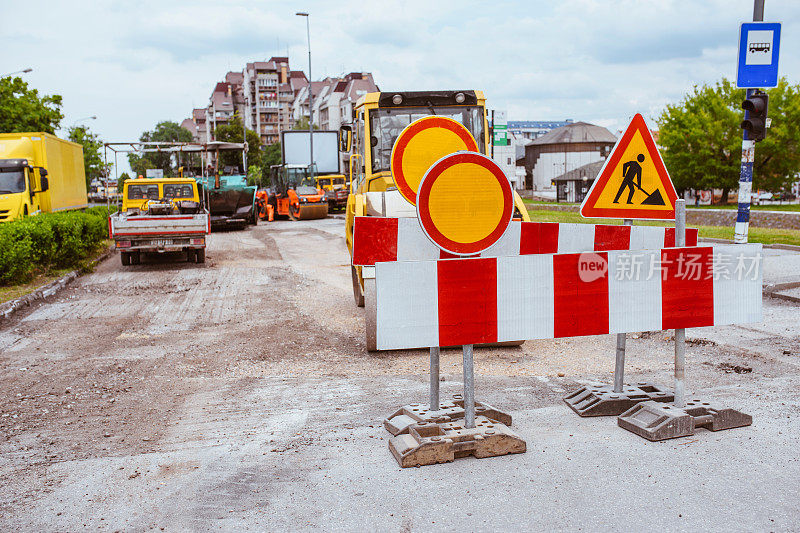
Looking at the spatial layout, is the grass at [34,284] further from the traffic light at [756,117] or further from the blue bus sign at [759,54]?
the traffic light at [756,117]

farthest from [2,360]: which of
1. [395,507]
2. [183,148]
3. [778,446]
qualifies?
[183,148]

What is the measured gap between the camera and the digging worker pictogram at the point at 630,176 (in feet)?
16.3

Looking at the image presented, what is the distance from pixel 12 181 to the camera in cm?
1997

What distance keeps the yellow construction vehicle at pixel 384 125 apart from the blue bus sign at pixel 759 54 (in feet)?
12.6

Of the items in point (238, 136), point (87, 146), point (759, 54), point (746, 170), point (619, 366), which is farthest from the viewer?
point (238, 136)

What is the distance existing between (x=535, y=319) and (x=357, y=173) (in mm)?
7302

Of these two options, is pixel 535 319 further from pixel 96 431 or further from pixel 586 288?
pixel 96 431

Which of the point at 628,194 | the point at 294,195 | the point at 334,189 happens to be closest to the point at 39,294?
the point at 628,194

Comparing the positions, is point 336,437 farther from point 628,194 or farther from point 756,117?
point 756,117

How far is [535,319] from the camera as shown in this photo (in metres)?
4.18

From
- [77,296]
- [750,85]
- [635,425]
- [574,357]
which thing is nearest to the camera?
[635,425]

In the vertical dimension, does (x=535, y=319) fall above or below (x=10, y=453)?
above

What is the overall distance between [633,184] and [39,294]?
34.3ft

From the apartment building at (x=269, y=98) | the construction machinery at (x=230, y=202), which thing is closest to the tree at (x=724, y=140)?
the construction machinery at (x=230, y=202)
